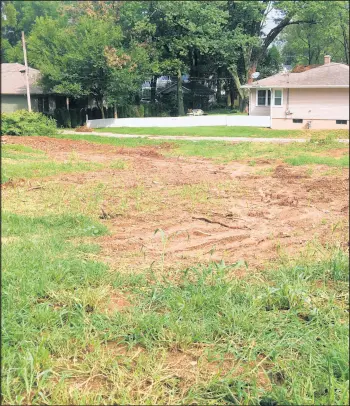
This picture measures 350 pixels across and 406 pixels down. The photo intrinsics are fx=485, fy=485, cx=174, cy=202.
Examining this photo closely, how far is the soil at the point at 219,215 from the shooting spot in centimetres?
480

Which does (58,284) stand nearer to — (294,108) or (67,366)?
(67,366)

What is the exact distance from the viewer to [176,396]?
237cm

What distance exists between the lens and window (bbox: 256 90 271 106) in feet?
6.85

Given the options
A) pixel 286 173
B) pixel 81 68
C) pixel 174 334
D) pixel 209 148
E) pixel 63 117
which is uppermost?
pixel 81 68

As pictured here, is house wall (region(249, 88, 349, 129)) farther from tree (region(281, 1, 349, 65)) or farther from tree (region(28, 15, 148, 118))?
tree (region(28, 15, 148, 118))

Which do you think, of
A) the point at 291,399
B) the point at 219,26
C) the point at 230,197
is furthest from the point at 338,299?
the point at 230,197

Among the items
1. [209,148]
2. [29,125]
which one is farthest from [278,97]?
[29,125]

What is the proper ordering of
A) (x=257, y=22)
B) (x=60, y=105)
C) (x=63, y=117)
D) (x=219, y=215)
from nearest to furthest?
(x=257, y=22)
(x=219, y=215)
(x=63, y=117)
(x=60, y=105)

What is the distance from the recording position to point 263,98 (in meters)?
2.13

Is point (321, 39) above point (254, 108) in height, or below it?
above

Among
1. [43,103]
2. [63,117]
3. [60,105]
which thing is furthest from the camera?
[60,105]

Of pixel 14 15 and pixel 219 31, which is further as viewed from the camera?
pixel 219 31

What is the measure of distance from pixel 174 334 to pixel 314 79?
67.4 inches

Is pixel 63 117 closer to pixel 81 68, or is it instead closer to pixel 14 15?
pixel 81 68
